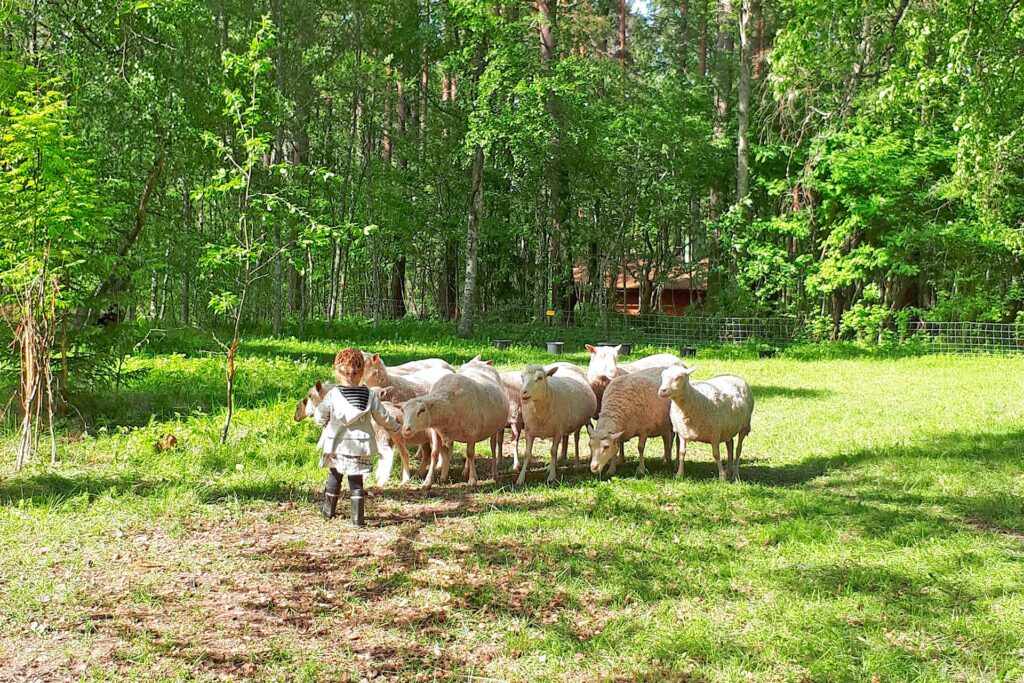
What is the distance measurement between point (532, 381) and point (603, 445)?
2.99 feet

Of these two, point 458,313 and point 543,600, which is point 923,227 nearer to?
point 458,313

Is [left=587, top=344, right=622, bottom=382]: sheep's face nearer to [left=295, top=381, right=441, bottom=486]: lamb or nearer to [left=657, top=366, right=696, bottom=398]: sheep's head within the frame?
[left=657, top=366, right=696, bottom=398]: sheep's head

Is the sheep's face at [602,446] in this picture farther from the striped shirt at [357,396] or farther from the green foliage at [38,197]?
the green foliage at [38,197]

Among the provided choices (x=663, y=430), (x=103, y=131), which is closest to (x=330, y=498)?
(x=663, y=430)

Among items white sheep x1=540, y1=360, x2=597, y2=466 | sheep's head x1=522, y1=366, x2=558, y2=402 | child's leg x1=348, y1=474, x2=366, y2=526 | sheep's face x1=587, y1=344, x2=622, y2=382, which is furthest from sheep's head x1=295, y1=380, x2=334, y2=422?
sheep's face x1=587, y1=344, x2=622, y2=382

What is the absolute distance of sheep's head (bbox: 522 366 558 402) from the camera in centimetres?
794

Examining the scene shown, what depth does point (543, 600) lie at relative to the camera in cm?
512

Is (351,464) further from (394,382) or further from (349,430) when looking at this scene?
Answer: (394,382)

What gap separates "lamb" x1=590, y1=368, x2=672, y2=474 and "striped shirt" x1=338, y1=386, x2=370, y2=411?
2477 millimetres

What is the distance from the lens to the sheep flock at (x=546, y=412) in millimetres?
7715

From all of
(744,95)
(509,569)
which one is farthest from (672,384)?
(744,95)

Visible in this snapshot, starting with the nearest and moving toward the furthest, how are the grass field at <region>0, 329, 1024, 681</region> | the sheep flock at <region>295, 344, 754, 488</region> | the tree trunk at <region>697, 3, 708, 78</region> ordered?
1. the grass field at <region>0, 329, 1024, 681</region>
2. the sheep flock at <region>295, 344, 754, 488</region>
3. the tree trunk at <region>697, 3, 708, 78</region>

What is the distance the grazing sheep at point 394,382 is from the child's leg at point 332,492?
60.3 inches

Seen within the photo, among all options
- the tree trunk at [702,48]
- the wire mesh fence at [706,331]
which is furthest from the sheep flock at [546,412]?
the tree trunk at [702,48]
